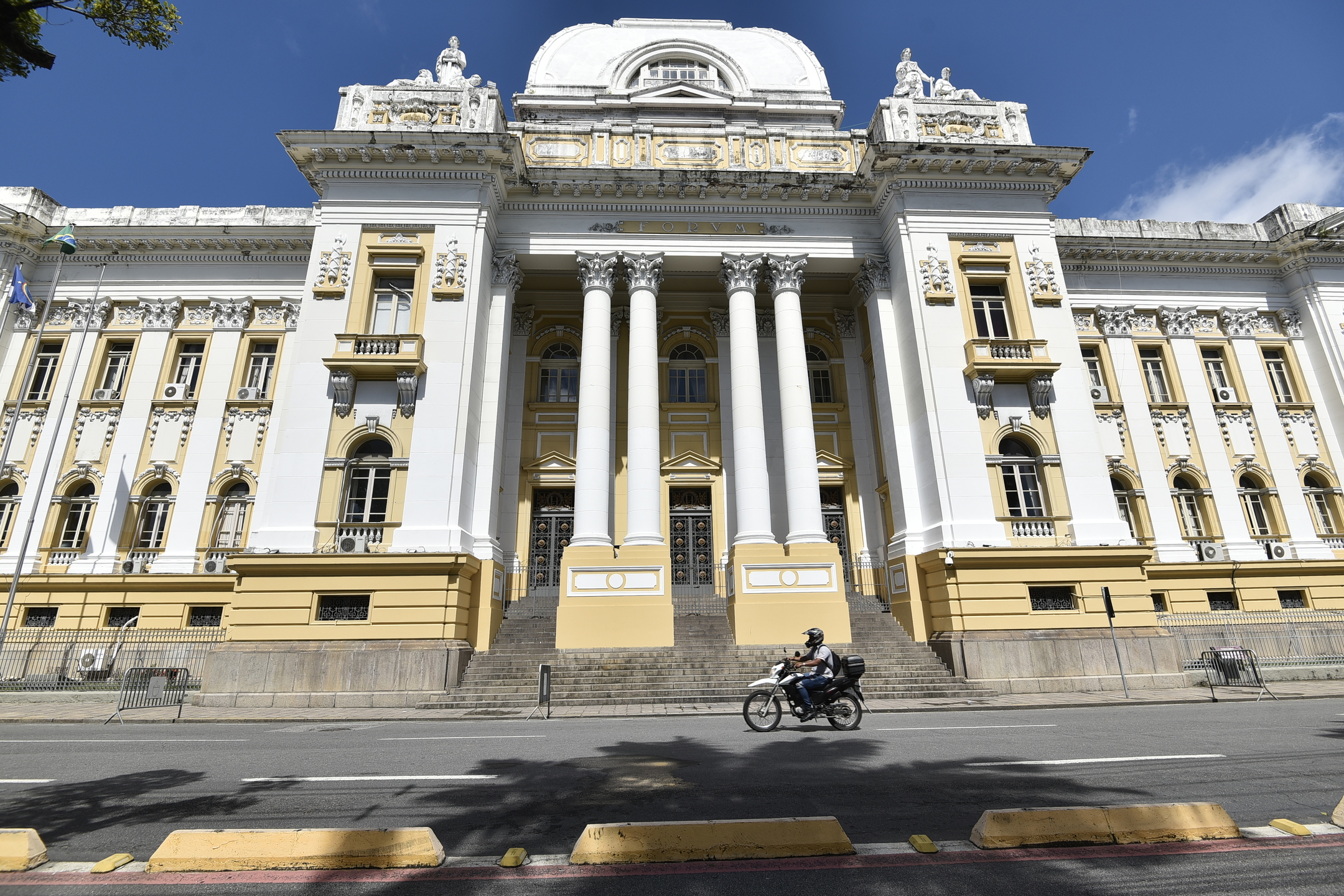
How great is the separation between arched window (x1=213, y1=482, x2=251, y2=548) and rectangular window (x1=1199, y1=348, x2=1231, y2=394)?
112 ft

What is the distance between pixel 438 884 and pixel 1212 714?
13.3 meters

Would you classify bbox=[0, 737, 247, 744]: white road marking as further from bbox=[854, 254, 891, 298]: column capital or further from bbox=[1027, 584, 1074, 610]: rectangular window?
bbox=[854, 254, 891, 298]: column capital

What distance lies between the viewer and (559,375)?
81.1ft

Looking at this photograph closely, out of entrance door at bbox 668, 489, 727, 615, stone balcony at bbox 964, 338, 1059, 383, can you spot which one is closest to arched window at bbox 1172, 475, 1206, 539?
stone balcony at bbox 964, 338, 1059, 383

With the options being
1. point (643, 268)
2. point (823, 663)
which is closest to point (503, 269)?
point (643, 268)

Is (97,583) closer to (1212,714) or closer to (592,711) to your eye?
(592,711)

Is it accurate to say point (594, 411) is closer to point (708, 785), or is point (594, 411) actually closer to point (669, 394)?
point (669, 394)

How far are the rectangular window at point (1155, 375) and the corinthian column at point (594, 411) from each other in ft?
65.0

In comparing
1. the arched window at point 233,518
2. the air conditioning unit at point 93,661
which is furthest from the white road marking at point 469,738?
the arched window at point 233,518

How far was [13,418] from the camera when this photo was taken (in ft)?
72.7

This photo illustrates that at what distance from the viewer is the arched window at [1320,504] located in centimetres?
2300

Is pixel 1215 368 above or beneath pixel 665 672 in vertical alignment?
above

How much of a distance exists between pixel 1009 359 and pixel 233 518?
81.1 feet

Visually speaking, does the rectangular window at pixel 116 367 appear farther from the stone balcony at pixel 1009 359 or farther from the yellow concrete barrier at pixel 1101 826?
the yellow concrete barrier at pixel 1101 826
